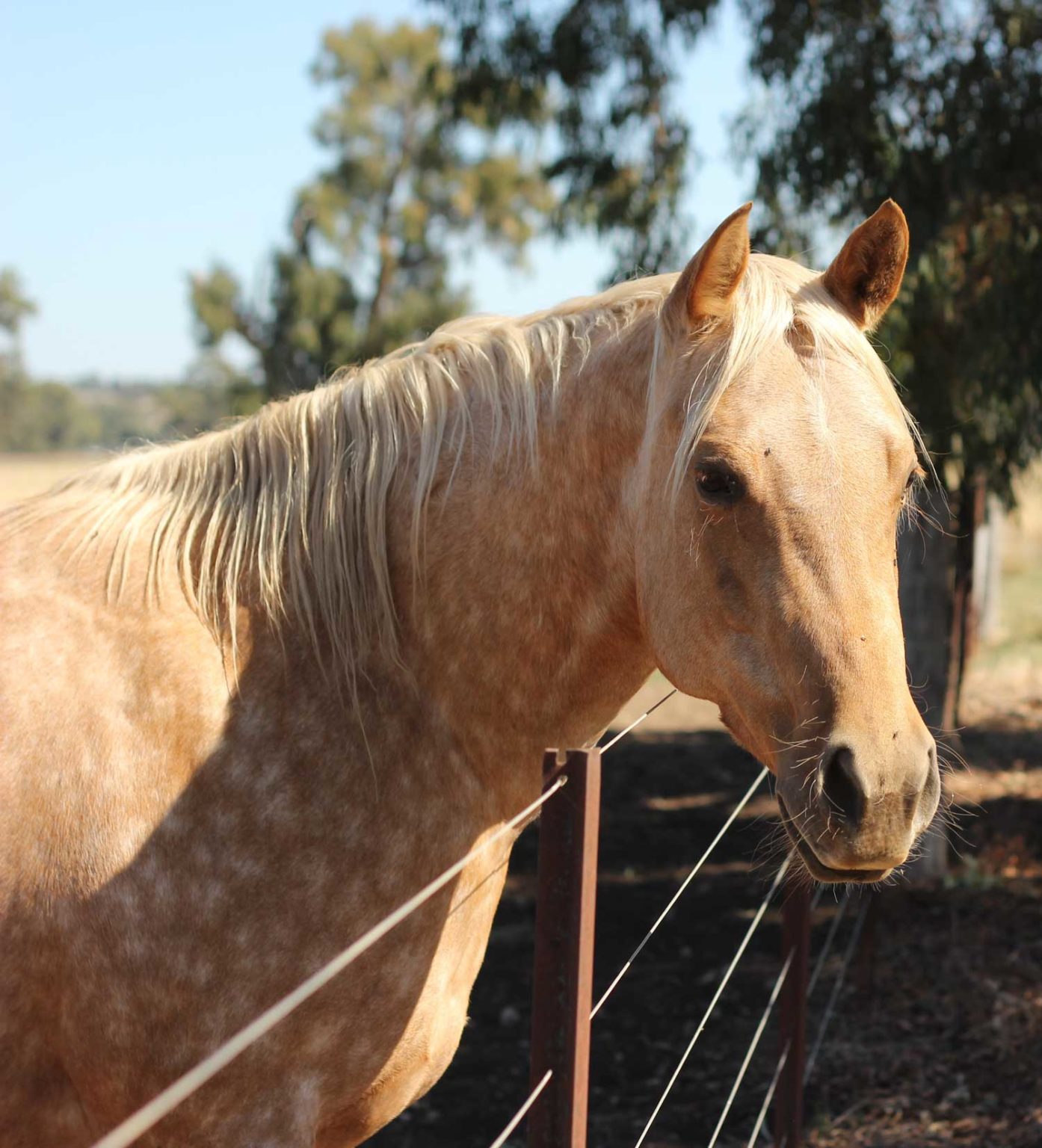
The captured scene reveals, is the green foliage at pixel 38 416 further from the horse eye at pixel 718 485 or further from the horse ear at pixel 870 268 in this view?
the horse eye at pixel 718 485

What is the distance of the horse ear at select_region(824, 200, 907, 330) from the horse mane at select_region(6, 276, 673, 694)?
0.37 meters

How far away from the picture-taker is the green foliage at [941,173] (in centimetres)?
454

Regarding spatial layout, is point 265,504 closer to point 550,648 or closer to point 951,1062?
point 550,648

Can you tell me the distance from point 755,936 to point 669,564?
424 cm

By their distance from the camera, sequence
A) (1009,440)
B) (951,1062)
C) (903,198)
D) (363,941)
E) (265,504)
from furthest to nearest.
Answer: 1. (1009,440)
2. (903,198)
3. (951,1062)
4. (265,504)
5. (363,941)

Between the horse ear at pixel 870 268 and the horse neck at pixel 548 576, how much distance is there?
0.39 metres

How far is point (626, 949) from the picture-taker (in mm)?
5344

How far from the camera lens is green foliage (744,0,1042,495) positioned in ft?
14.9

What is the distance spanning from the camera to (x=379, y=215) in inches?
1040

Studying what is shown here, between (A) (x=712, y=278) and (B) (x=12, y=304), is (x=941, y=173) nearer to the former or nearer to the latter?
(A) (x=712, y=278)

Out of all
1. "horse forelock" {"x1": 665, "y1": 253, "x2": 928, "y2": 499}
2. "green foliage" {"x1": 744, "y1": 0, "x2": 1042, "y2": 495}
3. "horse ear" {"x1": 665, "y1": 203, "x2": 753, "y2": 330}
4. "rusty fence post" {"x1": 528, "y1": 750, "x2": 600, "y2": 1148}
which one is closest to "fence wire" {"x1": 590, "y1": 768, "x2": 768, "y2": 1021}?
"rusty fence post" {"x1": 528, "y1": 750, "x2": 600, "y2": 1148}

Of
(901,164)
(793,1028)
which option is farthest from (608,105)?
(793,1028)

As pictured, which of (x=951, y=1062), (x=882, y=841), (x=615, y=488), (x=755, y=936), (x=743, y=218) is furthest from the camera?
(x=755, y=936)

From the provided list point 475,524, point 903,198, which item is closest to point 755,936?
point 903,198
